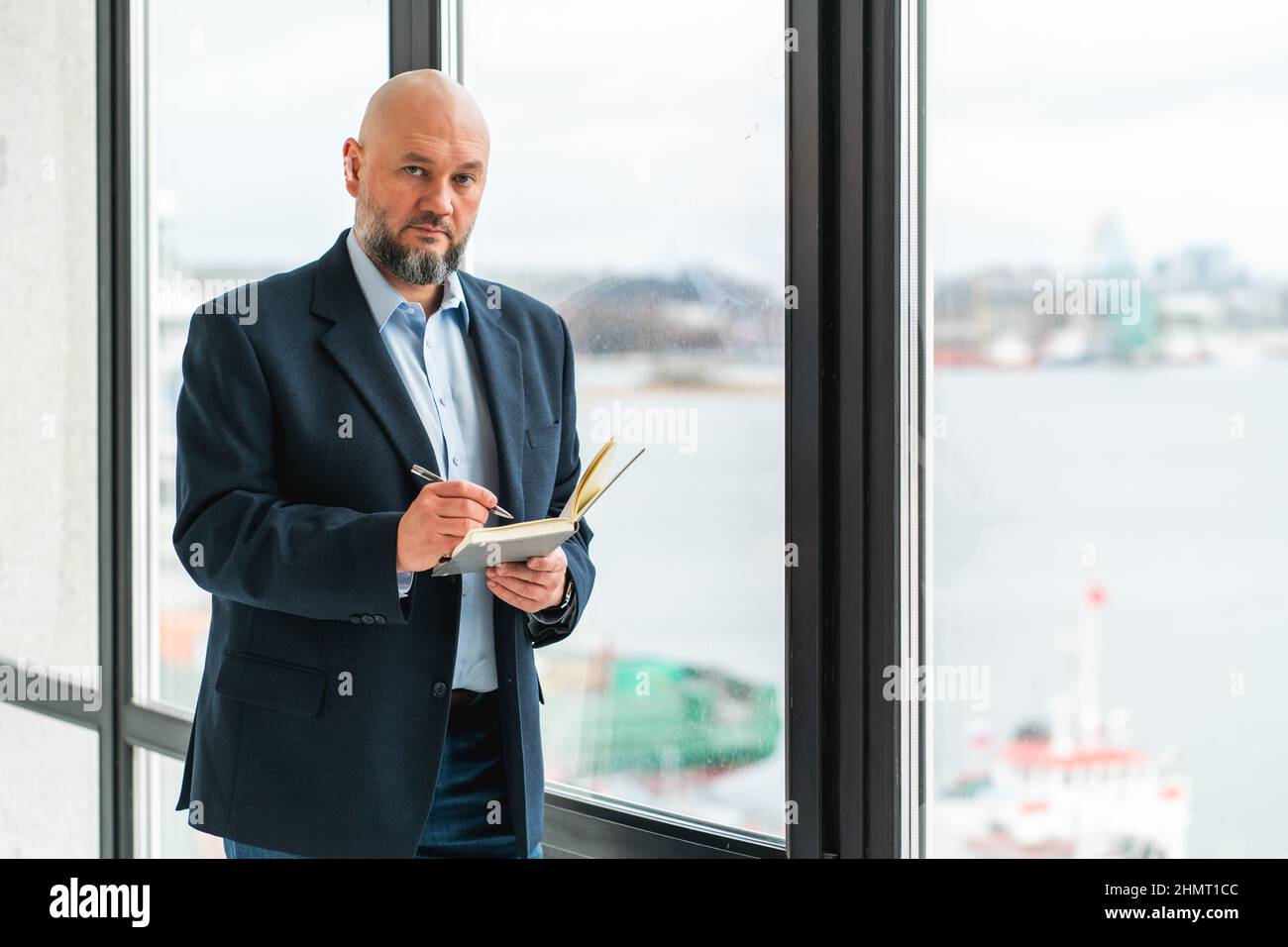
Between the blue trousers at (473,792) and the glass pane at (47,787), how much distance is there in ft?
6.38

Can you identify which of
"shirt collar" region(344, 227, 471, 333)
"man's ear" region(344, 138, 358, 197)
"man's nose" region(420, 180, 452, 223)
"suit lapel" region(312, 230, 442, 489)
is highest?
"man's ear" region(344, 138, 358, 197)

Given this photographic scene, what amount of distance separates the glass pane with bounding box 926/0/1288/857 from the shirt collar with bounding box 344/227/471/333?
27.0 inches

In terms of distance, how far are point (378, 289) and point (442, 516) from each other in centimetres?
41

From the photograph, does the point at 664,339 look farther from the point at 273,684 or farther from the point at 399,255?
the point at 273,684

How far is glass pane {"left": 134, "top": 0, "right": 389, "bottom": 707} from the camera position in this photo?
253 centimetres

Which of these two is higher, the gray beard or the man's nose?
the man's nose

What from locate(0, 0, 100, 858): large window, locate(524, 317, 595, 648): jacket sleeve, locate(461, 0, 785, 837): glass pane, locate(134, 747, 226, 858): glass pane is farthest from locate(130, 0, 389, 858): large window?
locate(524, 317, 595, 648): jacket sleeve

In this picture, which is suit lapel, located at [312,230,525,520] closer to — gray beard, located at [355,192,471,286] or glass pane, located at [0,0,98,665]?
gray beard, located at [355,192,471,286]

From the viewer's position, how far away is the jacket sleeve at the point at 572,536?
1.63 meters

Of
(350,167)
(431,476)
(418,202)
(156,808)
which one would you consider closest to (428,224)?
(418,202)

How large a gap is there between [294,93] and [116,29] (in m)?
0.82

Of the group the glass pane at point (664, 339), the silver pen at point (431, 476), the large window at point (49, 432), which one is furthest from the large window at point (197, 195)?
the silver pen at point (431, 476)
